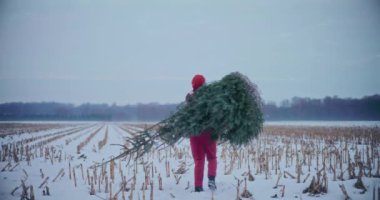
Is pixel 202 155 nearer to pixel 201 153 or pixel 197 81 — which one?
pixel 201 153

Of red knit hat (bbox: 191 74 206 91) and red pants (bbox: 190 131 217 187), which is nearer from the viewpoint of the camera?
red pants (bbox: 190 131 217 187)

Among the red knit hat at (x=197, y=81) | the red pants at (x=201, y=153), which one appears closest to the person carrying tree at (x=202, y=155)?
the red pants at (x=201, y=153)

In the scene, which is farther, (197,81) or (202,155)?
(197,81)

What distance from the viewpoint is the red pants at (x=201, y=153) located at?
632 cm

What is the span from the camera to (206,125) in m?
6.24

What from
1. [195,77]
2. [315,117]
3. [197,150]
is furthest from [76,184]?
[315,117]

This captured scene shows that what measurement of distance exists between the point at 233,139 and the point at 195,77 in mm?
1403

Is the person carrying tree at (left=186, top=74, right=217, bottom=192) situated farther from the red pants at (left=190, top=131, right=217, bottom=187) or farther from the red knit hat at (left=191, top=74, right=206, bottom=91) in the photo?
the red knit hat at (left=191, top=74, right=206, bottom=91)

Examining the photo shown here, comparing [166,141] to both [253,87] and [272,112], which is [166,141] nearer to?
[253,87]

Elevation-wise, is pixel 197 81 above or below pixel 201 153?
above

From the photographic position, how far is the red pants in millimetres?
6316

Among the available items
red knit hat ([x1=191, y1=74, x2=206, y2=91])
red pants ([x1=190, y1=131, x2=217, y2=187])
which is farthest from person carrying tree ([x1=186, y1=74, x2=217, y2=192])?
red knit hat ([x1=191, y1=74, x2=206, y2=91])

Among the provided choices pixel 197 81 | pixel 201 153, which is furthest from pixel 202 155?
pixel 197 81

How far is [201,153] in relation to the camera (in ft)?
20.9
